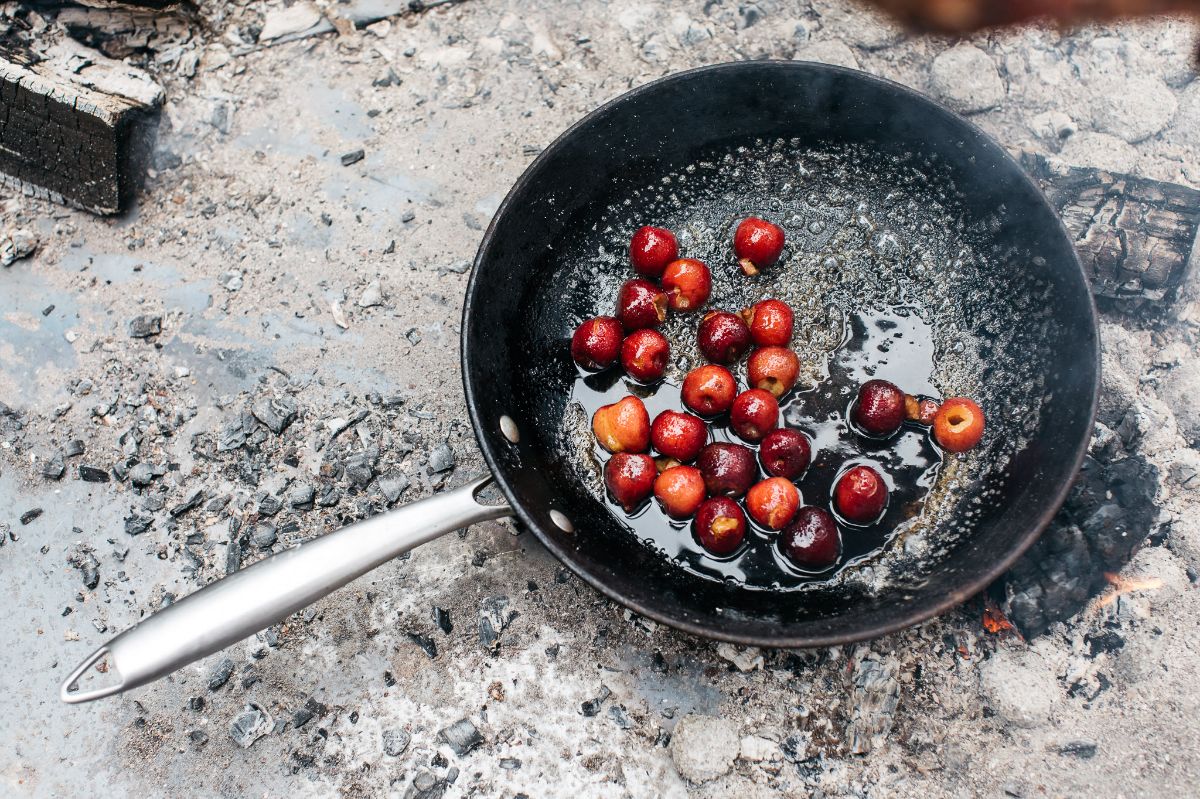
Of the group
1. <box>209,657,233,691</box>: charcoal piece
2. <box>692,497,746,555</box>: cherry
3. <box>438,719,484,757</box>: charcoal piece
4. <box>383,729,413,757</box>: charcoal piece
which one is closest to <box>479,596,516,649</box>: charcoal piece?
<box>438,719,484,757</box>: charcoal piece

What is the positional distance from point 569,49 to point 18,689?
333 centimetres

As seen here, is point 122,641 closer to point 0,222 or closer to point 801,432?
point 801,432

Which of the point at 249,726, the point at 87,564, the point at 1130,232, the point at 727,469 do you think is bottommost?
the point at 249,726

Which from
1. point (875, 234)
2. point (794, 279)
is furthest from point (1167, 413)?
point (794, 279)

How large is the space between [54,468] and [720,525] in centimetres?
250

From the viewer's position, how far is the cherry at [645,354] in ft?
8.80

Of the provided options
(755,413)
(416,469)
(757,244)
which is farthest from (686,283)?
(416,469)

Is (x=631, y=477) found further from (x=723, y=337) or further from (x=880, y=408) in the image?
(x=880, y=408)

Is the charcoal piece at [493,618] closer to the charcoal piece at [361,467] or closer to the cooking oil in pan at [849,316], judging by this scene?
the cooking oil in pan at [849,316]

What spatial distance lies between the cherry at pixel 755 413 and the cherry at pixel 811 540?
0.30m

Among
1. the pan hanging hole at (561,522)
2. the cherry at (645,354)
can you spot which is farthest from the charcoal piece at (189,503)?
the cherry at (645,354)

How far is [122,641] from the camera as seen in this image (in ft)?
6.30

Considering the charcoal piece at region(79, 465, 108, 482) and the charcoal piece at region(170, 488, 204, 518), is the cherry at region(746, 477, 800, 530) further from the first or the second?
the charcoal piece at region(79, 465, 108, 482)

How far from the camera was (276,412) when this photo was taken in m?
2.97
